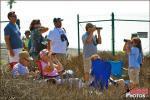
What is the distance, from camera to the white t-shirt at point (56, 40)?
12.7 m

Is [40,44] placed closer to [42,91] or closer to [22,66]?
[22,66]

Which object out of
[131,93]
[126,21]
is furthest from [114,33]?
[131,93]

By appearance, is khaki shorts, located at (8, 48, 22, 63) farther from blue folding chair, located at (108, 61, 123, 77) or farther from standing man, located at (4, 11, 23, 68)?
blue folding chair, located at (108, 61, 123, 77)

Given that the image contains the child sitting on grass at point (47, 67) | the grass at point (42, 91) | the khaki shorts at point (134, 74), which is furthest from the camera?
the khaki shorts at point (134, 74)

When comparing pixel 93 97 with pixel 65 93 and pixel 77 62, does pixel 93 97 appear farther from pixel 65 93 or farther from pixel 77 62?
pixel 77 62

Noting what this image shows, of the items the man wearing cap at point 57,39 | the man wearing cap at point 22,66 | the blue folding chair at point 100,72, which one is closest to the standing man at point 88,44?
the man wearing cap at point 57,39

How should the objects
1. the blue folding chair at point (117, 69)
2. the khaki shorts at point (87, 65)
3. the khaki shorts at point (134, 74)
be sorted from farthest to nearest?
the blue folding chair at point (117, 69) < the khaki shorts at point (87, 65) < the khaki shorts at point (134, 74)

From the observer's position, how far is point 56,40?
41.9 ft

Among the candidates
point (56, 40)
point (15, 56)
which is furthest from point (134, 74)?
point (15, 56)

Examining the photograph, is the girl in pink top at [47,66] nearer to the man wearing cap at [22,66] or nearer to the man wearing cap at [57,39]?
the man wearing cap at [22,66]

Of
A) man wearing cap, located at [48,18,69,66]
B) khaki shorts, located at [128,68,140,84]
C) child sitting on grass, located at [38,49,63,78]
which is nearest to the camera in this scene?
child sitting on grass, located at [38,49,63,78]

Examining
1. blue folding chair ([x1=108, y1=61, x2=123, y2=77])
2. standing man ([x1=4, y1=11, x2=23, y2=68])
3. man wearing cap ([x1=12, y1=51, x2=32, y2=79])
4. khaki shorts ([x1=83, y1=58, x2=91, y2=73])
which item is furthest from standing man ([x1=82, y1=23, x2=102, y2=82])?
man wearing cap ([x1=12, y1=51, x2=32, y2=79])

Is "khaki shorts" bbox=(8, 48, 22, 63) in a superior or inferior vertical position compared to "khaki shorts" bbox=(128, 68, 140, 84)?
superior

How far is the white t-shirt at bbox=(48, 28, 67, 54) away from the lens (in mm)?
12727
